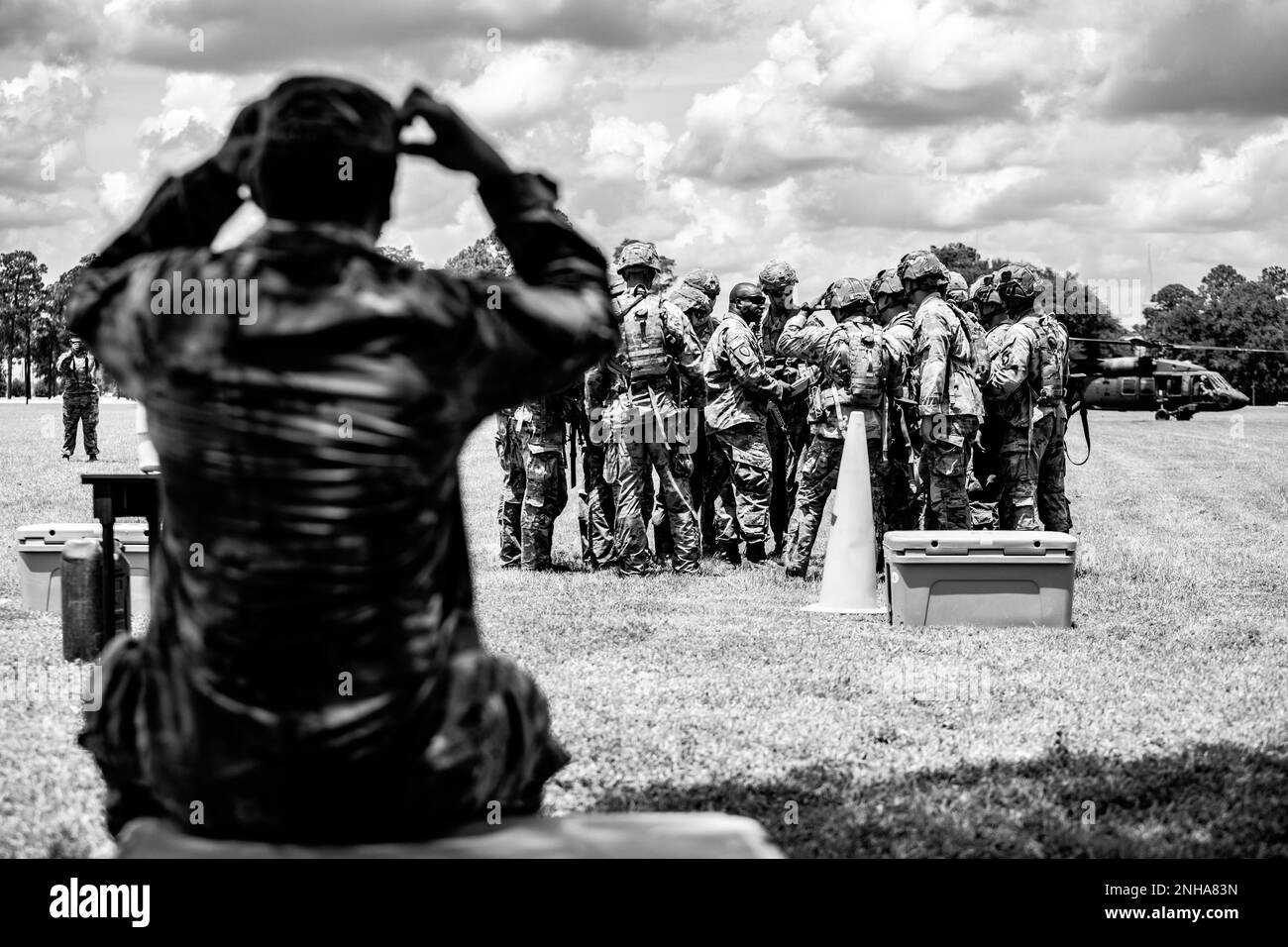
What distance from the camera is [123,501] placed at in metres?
5.53

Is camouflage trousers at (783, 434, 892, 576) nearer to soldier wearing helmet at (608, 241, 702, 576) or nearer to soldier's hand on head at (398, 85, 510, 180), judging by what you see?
soldier wearing helmet at (608, 241, 702, 576)

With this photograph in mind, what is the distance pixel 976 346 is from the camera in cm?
1042

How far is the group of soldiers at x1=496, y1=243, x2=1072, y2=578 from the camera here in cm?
1029

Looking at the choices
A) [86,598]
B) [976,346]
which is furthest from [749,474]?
[86,598]

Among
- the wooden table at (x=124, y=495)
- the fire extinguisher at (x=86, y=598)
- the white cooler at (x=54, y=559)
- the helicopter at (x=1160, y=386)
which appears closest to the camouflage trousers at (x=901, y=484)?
the white cooler at (x=54, y=559)

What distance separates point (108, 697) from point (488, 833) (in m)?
0.78

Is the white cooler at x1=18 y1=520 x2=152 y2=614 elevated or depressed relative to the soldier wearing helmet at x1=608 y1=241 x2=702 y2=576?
depressed

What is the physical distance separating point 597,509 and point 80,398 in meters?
14.1

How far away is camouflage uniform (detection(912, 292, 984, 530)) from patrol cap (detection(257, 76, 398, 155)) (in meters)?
7.97

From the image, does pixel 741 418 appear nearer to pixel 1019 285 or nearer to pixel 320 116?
pixel 1019 285

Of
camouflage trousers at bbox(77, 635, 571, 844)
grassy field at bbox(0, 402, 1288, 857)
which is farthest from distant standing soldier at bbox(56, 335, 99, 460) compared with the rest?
camouflage trousers at bbox(77, 635, 571, 844)

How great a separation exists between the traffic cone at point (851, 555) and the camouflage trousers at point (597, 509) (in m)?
2.49
